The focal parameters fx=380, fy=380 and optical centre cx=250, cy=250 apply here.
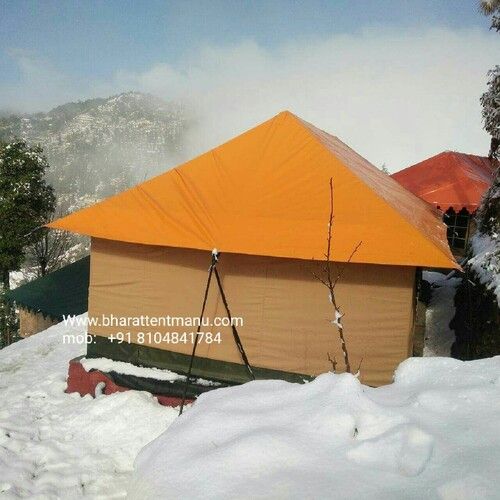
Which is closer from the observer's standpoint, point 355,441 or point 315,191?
point 355,441

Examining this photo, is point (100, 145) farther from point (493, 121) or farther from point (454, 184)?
point (493, 121)

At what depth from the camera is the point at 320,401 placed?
2363 millimetres

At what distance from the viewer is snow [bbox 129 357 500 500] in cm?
169

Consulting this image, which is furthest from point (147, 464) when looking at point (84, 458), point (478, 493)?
point (84, 458)

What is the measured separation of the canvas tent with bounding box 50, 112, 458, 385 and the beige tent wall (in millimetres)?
14

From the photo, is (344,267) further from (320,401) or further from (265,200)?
(320,401)

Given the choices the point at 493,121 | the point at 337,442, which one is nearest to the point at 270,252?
the point at 337,442

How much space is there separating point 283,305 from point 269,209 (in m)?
1.29

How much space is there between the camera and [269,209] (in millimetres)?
4805

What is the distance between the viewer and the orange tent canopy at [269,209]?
4422 millimetres

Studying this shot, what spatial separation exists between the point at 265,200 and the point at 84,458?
11.9 feet

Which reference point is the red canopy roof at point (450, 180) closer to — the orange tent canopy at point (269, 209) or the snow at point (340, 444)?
the orange tent canopy at point (269, 209)

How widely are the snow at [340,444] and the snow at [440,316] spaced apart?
5.35 metres

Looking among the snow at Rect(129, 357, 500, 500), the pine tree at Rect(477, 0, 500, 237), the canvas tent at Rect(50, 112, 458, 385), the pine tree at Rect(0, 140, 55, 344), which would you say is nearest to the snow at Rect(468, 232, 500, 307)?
the pine tree at Rect(477, 0, 500, 237)
